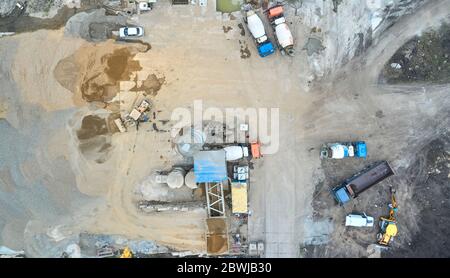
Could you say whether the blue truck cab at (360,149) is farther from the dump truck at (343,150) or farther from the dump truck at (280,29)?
the dump truck at (280,29)

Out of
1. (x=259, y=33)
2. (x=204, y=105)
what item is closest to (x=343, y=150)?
(x=259, y=33)

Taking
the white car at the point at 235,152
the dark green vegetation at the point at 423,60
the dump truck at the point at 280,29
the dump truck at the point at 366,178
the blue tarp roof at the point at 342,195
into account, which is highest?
the dump truck at the point at 280,29

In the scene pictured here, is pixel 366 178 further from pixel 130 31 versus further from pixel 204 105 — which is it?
pixel 130 31

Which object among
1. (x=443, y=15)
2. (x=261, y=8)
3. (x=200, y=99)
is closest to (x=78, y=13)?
(x=200, y=99)

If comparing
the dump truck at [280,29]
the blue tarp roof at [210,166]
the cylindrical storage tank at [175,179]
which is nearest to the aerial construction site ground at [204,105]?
the dump truck at [280,29]

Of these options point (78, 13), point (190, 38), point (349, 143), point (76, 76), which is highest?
point (78, 13)
